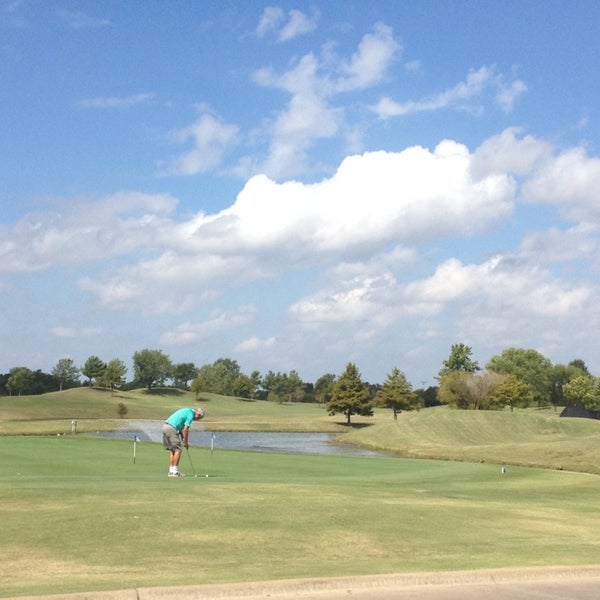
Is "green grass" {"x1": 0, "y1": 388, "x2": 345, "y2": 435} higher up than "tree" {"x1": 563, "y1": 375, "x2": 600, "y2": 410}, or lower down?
lower down

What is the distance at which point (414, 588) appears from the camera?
895cm

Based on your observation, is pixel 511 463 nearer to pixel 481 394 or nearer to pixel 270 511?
pixel 270 511

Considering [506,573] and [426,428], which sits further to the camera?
[426,428]

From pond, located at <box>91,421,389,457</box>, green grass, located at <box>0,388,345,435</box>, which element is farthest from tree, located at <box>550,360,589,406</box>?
pond, located at <box>91,421,389,457</box>

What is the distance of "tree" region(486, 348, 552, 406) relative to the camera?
144875mm

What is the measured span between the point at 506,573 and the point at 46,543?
582 centimetres

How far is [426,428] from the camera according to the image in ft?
232

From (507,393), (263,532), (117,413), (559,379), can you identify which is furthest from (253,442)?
(559,379)

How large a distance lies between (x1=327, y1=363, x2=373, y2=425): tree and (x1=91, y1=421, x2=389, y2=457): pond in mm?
11461

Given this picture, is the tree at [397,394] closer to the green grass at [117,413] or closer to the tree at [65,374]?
the green grass at [117,413]

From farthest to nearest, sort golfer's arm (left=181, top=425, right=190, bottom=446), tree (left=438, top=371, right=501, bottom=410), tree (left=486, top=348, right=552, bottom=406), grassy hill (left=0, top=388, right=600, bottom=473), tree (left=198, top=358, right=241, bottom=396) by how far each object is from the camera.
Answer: tree (left=198, top=358, right=241, bottom=396) < tree (left=486, top=348, right=552, bottom=406) < tree (left=438, top=371, right=501, bottom=410) < grassy hill (left=0, top=388, right=600, bottom=473) < golfer's arm (left=181, top=425, right=190, bottom=446)

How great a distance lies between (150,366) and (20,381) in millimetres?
25316

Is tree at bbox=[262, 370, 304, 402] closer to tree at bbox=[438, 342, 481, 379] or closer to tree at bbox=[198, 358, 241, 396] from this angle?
tree at bbox=[198, 358, 241, 396]

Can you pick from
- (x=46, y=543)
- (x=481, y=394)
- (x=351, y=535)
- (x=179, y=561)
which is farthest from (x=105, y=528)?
(x=481, y=394)
